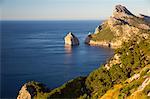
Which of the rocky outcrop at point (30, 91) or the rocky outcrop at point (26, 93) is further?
the rocky outcrop at point (30, 91)

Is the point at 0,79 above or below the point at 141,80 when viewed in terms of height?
below

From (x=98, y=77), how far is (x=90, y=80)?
214cm

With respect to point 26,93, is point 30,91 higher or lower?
higher

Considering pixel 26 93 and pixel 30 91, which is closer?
pixel 26 93

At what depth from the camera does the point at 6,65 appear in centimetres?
13988

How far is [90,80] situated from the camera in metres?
69.0

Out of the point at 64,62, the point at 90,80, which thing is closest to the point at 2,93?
the point at 90,80

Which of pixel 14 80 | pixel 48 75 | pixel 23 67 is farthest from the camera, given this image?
pixel 23 67

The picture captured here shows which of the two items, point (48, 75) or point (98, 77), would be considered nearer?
point (98, 77)

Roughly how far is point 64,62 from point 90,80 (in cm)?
8011

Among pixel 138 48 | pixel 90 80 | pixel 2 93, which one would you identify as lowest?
pixel 2 93

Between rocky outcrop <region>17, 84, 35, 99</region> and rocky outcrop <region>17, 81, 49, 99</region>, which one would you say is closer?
rocky outcrop <region>17, 84, 35, 99</region>

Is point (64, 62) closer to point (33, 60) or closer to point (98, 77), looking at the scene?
point (33, 60)

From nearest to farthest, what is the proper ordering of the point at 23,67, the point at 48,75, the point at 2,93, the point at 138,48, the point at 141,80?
the point at 141,80, the point at 138,48, the point at 2,93, the point at 48,75, the point at 23,67
